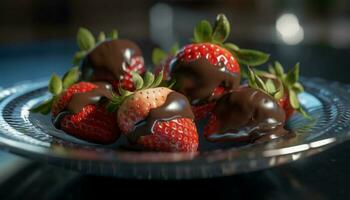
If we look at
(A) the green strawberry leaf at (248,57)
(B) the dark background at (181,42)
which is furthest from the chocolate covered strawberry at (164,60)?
(B) the dark background at (181,42)

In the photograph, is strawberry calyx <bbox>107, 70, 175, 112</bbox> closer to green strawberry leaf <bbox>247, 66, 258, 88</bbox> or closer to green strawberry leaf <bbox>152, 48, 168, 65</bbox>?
green strawberry leaf <bbox>247, 66, 258, 88</bbox>

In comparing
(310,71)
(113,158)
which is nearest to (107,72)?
(113,158)

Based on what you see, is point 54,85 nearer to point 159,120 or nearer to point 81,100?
point 81,100

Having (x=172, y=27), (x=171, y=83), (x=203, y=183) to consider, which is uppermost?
(x=171, y=83)

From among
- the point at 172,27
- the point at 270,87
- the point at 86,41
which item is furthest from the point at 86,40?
the point at 172,27

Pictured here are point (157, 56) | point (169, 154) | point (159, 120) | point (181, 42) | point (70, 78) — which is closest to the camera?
point (169, 154)

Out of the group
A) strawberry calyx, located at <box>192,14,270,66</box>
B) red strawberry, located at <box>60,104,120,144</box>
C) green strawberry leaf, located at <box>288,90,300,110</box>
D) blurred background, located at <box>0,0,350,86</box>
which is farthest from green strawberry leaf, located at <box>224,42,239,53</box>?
blurred background, located at <box>0,0,350,86</box>

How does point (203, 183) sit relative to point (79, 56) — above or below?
below
